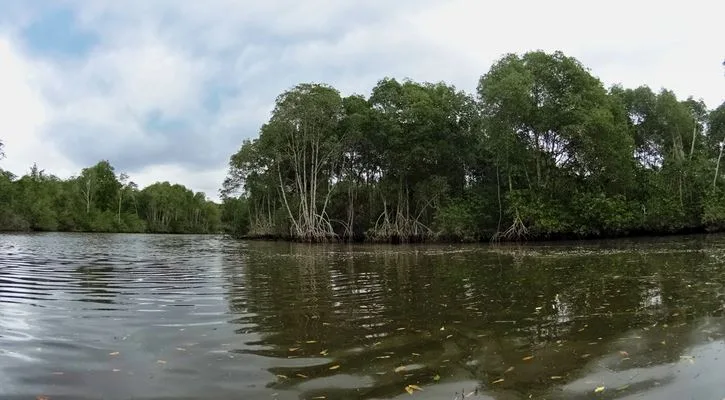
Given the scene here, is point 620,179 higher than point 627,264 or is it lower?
higher

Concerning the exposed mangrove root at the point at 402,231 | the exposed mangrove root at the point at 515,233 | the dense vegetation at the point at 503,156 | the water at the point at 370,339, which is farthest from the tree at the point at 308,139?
the water at the point at 370,339

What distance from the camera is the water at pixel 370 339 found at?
166 inches

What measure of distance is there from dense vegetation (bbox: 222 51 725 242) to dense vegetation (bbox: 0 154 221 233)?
3603 cm

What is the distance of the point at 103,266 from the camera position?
1634 cm

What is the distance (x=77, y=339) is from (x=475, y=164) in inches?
1506

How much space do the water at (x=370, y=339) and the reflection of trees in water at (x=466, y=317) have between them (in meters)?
0.03

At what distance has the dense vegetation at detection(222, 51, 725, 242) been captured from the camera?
33469 millimetres

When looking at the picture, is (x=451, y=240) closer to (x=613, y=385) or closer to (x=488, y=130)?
(x=488, y=130)

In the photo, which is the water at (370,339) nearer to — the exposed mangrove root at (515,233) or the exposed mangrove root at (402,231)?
the exposed mangrove root at (515,233)

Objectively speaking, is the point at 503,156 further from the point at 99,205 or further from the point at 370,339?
the point at 99,205

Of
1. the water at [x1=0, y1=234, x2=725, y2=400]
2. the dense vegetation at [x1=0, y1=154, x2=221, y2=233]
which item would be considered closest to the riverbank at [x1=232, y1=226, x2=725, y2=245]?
the water at [x1=0, y1=234, x2=725, y2=400]

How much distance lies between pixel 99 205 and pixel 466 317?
326 ft

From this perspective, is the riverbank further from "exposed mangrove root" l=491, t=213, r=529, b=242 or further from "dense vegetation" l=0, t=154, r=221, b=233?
"dense vegetation" l=0, t=154, r=221, b=233

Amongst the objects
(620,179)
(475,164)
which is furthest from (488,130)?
(620,179)
